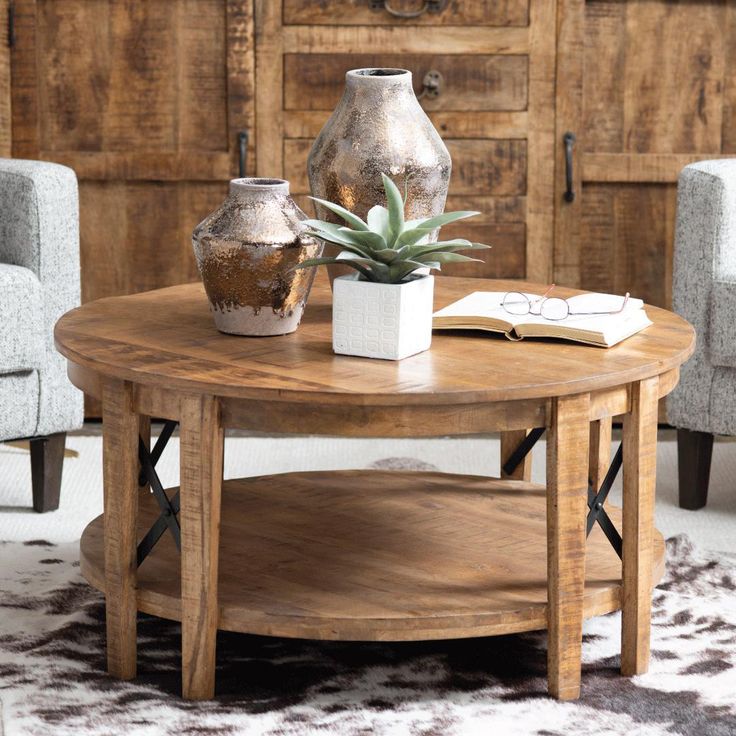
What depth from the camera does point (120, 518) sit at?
1.87 m

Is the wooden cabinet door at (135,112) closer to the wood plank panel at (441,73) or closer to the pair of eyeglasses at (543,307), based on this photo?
the wood plank panel at (441,73)

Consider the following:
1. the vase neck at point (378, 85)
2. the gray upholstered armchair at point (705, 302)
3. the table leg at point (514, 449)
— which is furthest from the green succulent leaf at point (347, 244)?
the gray upholstered armchair at point (705, 302)

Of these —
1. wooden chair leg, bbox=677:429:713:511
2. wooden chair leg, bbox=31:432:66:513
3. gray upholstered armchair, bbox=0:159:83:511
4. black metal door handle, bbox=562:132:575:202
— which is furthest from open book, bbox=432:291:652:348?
black metal door handle, bbox=562:132:575:202

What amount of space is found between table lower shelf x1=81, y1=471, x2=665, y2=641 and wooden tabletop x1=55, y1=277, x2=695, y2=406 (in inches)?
12.1

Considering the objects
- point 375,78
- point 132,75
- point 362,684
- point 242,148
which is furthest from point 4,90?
point 362,684

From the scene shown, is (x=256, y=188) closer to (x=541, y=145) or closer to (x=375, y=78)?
(x=375, y=78)

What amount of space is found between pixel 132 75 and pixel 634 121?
121 centimetres

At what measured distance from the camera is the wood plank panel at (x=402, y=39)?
3260 mm

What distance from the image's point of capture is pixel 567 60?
10.8ft

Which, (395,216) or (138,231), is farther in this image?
(138,231)

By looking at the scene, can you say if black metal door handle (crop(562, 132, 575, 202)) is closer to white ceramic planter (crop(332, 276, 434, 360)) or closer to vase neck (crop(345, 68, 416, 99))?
vase neck (crop(345, 68, 416, 99))

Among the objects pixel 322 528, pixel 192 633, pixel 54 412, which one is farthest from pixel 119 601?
pixel 54 412

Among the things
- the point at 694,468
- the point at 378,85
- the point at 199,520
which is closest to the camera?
the point at 199,520

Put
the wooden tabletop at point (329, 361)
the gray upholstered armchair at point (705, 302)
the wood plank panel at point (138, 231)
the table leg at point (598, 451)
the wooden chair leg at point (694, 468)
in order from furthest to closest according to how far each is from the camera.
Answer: the wood plank panel at point (138, 231)
the wooden chair leg at point (694, 468)
the gray upholstered armchair at point (705, 302)
the table leg at point (598, 451)
the wooden tabletop at point (329, 361)
